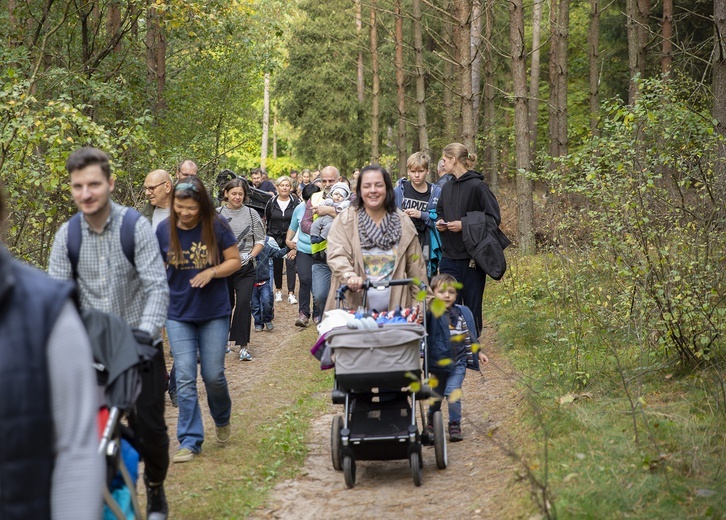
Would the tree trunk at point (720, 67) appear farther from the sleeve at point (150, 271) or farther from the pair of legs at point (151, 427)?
the pair of legs at point (151, 427)

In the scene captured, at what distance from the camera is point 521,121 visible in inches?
643

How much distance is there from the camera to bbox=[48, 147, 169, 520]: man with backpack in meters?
5.09

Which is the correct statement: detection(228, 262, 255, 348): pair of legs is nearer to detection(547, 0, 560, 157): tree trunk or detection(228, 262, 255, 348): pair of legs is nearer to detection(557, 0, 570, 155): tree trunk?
detection(557, 0, 570, 155): tree trunk

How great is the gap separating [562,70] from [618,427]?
19.7 m

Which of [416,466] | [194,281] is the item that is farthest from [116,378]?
[416,466]

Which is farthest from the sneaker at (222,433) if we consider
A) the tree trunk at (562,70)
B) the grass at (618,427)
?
the tree trunk at (562,70)

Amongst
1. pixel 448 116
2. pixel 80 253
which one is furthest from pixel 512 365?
pixel 448 116

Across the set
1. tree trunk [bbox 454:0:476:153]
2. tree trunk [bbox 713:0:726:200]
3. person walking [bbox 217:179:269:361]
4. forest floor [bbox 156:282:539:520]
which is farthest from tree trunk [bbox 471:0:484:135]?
forest floor [bbox 156:282:539:520]

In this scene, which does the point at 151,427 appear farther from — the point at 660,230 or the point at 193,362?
the point at 660,230

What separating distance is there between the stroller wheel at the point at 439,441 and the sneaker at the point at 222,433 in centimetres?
185

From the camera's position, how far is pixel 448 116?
29031 mm

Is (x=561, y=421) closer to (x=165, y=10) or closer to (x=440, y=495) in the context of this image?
(x=440, y=495)

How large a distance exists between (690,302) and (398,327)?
2.60 m

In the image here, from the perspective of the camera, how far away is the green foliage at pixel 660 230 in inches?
291
